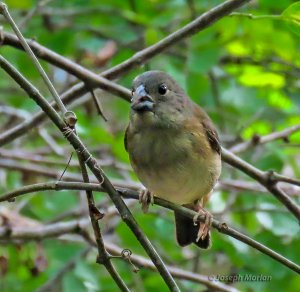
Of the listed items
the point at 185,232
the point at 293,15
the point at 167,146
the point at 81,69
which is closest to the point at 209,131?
the point at 167,146

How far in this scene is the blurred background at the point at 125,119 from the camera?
4.30m

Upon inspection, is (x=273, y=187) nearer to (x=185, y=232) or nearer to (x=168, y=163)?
(x=168, y=163)

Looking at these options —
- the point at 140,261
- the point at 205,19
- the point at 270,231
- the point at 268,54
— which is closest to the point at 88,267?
the point at 140,261

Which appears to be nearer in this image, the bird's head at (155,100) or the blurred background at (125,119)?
the bird's head at (155,100)

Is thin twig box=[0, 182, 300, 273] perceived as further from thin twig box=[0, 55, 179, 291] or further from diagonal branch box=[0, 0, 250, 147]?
diagonal branch box=[0, 0, 250, 147]

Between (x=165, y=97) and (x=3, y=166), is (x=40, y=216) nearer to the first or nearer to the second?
(x=3, y=166)

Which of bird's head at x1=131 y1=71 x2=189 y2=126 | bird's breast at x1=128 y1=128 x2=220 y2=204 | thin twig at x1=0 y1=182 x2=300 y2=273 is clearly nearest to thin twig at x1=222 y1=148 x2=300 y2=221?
bird's breast at x1=128 y1=128 x2=220 y2=204

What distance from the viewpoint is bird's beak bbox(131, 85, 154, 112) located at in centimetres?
324

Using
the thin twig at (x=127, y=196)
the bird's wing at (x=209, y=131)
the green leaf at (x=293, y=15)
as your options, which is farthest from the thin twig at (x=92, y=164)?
the bird's wing at (x=209, y=131)

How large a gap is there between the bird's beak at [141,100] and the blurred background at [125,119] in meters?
0.87

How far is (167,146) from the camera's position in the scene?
11.2 ft

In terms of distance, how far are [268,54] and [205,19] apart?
2426 mm

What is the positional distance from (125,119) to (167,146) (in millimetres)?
2822

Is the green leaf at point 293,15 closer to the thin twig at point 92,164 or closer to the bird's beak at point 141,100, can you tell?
the bird's beak at point 141,100
